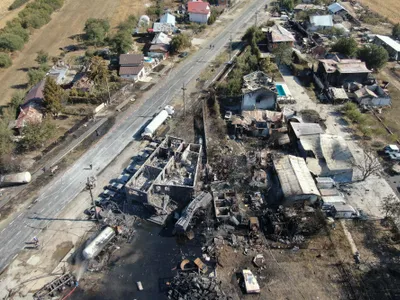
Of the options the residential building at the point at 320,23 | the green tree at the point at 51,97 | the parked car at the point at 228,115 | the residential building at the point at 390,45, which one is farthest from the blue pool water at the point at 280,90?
the green tree at the point at 51,97

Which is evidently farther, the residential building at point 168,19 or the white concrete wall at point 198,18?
the white concrete wall at point 198,18

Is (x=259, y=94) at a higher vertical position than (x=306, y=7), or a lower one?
lower

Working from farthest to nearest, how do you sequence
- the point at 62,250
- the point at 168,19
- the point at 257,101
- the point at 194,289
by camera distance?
the point at 168,19 < the point at 257,101 < the point at 62,250 < the point at 194,289

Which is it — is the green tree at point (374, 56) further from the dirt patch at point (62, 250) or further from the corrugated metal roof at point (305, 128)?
the dirt patch at point (62, 250)

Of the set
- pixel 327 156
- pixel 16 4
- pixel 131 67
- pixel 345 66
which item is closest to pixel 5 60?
pixel 131 67

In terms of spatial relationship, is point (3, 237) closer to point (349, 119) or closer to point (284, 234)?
point (284, 234)

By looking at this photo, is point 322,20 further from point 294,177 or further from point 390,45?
point 294,177

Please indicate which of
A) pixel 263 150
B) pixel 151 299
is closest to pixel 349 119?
pixel 263 150
